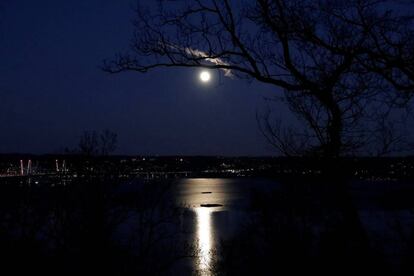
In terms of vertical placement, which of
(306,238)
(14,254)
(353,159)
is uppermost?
(353,159)

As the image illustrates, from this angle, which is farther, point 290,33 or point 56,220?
point 56,220

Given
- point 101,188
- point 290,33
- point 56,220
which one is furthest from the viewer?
point 101,188

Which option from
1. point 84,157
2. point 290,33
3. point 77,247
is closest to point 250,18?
point 290,33

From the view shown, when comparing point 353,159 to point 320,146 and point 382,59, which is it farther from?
point 382,59

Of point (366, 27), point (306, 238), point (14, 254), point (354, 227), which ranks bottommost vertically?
point (306, 238)

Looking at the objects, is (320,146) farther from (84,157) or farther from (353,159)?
(84,157)

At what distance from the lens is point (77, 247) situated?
10.2 meters

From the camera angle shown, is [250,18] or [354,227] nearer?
[250,18]

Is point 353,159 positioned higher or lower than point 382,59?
lower

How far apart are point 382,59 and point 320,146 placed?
1.40 m

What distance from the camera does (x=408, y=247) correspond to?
5898 millimetres

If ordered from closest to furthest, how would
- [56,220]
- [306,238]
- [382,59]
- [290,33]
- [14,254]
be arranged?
[382,59] < [290,33] < [14,254] < [56,220] < [306,238]

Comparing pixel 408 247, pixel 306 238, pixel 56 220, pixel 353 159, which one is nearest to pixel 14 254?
pixel 56 220

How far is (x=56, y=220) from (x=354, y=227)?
6403 mm
